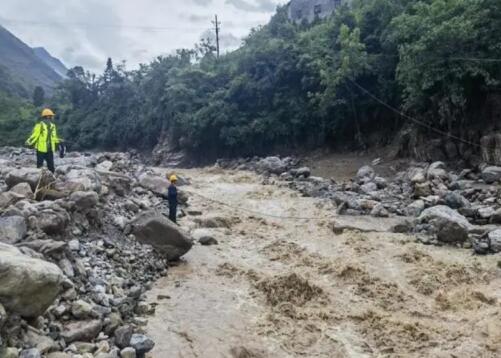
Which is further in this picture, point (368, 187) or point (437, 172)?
point (368, 187)

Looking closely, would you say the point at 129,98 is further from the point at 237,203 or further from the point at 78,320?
the point at 78,320

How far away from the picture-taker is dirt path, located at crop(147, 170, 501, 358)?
213 inches

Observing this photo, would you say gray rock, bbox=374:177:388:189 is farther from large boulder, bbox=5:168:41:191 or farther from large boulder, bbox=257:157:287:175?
large boulder, bbox=5:168:41:191

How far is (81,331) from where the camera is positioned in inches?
187

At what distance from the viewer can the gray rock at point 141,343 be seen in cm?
483

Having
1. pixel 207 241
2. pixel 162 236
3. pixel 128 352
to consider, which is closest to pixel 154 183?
pixel 207 241

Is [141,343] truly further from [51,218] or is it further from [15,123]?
[15,123]

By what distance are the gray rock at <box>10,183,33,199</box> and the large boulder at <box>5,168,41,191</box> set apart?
255 millimetres

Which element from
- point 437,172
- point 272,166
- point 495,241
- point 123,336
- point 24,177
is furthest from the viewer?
point 272,166

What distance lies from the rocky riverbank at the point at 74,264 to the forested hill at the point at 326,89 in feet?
38.6

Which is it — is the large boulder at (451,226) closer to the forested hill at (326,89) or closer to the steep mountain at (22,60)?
the forested hill at (326,89)

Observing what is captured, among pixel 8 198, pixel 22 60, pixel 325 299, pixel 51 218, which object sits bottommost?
pixel 325 299

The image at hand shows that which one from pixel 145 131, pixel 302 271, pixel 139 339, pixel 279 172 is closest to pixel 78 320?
pixel 139 339

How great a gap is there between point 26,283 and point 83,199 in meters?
3.63
